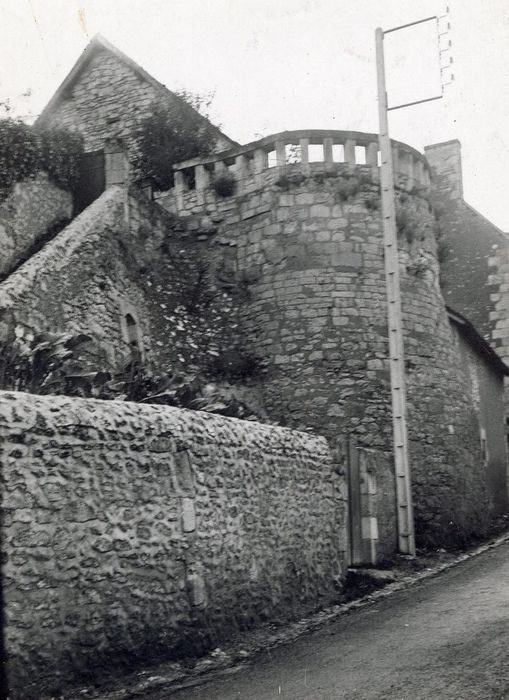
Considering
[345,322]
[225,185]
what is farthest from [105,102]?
[345,322]

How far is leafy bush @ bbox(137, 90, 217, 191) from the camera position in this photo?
16.8 m

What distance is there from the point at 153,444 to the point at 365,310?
727 cm

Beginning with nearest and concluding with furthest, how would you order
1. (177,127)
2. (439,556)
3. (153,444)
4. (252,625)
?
(153,444) → (252,625) → (439,556) → (177,127)

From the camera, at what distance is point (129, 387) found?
27.1ft

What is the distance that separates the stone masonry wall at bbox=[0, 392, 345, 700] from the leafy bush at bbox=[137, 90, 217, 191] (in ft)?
28.9

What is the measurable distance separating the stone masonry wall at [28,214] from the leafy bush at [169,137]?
265cm

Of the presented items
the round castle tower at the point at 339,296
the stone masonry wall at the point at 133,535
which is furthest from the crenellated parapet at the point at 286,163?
the stone masonry wall at the point at 133,535

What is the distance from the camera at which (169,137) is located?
56.9ft

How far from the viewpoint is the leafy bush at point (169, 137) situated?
16812 mm

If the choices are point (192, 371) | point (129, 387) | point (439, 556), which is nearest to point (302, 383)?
point (192, 371)

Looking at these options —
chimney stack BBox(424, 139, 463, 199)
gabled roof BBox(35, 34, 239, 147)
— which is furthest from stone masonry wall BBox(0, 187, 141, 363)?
chimney stack BBox(424, 139, 463, 199)

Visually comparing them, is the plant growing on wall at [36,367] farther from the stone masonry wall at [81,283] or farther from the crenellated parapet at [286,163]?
the crenellated parapet at [286,163]

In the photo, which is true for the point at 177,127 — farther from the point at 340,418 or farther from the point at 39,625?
the point at 39,625

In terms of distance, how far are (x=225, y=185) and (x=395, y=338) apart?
415 centimetres
